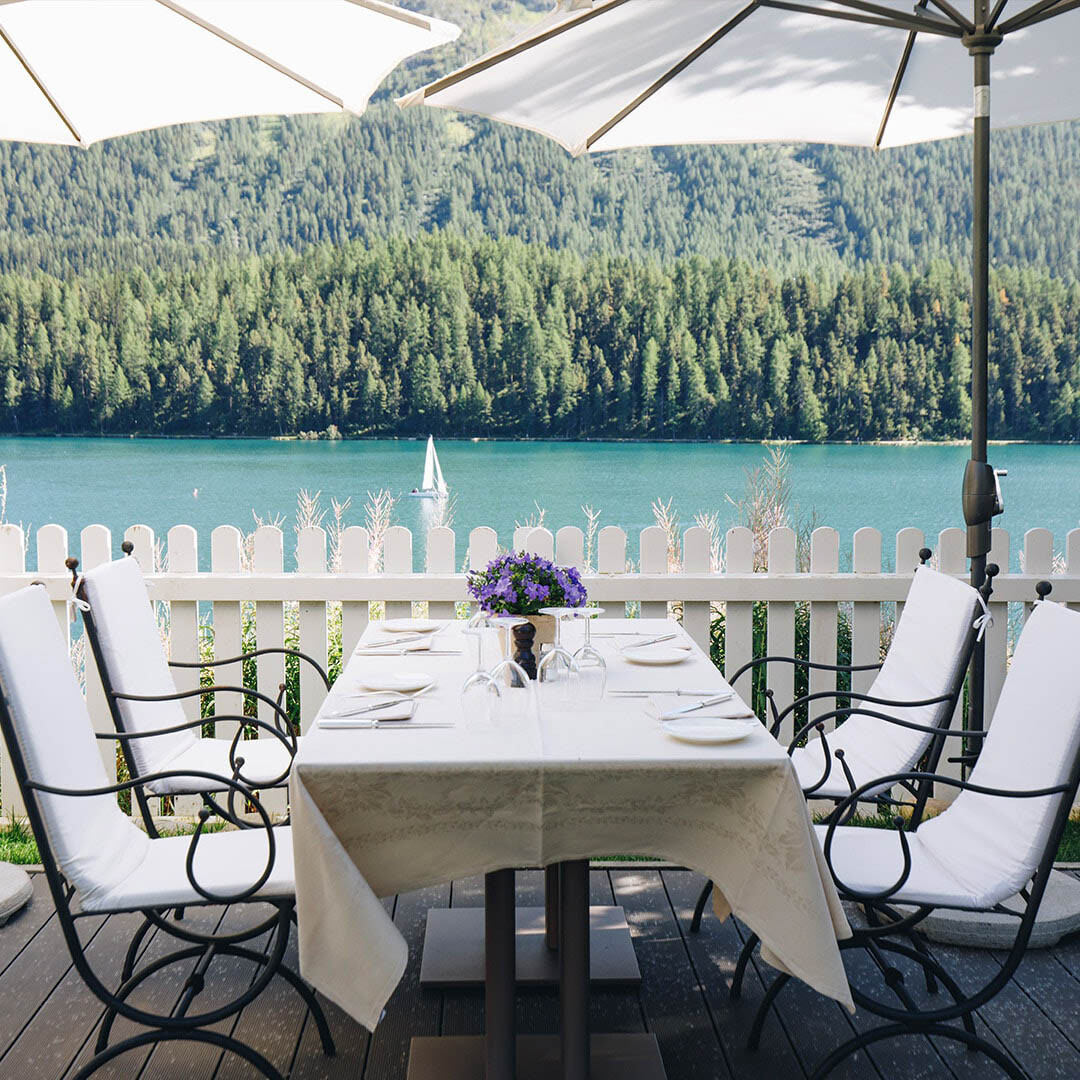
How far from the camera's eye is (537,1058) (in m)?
2.18

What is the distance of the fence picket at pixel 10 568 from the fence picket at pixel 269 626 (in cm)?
77

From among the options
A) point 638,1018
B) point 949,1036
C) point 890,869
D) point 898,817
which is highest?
point 898,817

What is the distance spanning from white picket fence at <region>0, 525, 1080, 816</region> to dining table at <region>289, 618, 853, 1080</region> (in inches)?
64.6

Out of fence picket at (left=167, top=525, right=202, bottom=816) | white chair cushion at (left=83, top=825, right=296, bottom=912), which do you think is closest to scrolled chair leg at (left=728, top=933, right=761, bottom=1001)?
white chair cushion at (left=83, top=825, right=296, bottom=912)

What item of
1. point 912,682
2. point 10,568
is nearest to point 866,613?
point 912,682

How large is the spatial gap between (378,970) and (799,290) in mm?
35687

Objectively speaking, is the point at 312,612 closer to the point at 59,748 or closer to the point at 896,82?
the point at 59,748

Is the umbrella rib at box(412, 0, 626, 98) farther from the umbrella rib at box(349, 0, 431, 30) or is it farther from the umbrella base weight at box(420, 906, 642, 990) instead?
the umbrella base weight at box(420, 906, 642, 990)

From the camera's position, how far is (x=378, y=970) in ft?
6.18

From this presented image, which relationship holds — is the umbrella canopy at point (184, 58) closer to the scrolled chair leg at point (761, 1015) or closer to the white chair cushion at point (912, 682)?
the white chair cushion at point (912, 682)

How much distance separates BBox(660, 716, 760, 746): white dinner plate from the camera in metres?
1.96

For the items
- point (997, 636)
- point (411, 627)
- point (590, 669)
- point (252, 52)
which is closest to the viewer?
point (590, 669)

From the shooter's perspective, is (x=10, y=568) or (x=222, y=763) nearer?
(x=222, y=763)

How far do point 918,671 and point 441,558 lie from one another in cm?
163
